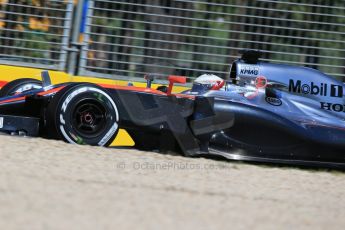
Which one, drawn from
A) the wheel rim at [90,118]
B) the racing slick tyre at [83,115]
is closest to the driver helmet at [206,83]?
the racing slick tyre at [83,115]

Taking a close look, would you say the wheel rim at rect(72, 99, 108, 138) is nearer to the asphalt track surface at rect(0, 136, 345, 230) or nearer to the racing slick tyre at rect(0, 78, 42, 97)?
the asphalt track surface at rect(0, 136, 345, 230)

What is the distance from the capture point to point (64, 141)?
239 inches

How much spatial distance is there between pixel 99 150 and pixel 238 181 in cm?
144

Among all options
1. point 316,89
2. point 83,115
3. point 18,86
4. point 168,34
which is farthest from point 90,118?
point 168,34

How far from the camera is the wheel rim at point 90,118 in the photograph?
6074 millimetres

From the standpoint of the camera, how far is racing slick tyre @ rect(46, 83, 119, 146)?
5953 mm

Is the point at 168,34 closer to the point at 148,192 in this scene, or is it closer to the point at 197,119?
the point at 197,119

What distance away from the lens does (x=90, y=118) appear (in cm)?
616

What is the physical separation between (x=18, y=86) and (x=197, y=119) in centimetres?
245

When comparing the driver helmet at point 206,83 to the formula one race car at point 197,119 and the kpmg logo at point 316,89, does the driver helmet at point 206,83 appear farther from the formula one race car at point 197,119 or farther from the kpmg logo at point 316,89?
the kpmg logo at point 316,89

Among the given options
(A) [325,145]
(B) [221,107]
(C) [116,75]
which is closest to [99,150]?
(B) [221,107]

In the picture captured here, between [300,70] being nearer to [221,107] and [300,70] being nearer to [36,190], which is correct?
[221,107]

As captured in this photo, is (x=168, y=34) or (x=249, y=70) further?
(x=168, y=34)

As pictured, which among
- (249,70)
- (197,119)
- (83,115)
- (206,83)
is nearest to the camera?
(83,115)
